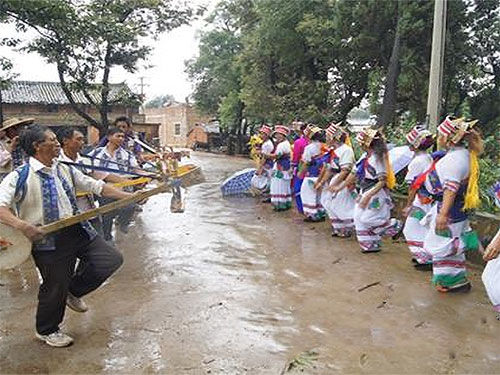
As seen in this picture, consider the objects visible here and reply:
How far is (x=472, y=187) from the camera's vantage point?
15.2ft

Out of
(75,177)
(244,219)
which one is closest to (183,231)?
(244,219)

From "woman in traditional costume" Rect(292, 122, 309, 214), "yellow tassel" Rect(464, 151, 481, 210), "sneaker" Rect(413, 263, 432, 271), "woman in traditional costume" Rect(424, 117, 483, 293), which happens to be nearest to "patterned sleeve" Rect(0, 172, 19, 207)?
"woman in traditional costume" Rect(424, 117, 483, 293)

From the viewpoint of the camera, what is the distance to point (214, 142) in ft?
148

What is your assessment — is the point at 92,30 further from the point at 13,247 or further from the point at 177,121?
the point at 177,121

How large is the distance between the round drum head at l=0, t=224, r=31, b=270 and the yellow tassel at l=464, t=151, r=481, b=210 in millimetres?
3593

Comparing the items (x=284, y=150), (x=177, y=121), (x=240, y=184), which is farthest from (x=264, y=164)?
(x=177, y=121)

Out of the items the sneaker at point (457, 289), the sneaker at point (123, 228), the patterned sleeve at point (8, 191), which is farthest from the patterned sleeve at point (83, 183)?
the sneaker at point (123, 228)

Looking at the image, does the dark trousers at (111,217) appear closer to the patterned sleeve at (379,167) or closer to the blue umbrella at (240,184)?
the patterned sleeve at (379,167)

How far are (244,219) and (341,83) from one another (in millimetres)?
10738

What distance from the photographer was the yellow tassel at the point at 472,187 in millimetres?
4629

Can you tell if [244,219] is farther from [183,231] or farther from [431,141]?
[431,141]

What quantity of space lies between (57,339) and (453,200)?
136 inches

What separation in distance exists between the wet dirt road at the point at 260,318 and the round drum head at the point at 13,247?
68 centimetres

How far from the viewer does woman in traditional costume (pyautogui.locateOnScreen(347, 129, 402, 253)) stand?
6.19 metres
